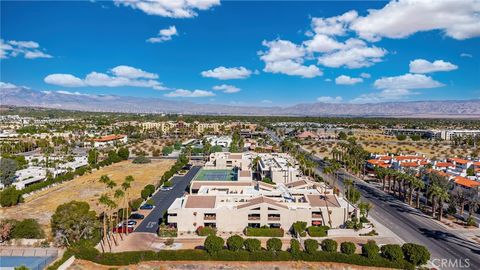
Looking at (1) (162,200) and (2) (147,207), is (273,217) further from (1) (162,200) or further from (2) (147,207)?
(1) (162,200)

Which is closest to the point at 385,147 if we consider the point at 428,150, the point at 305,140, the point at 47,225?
the point at 428,150

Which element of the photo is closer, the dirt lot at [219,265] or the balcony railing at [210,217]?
the dirt lot at [219,265]

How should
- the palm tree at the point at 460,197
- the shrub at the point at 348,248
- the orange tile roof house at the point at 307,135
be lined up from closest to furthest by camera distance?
the shrub at the point at 348,248 < the palm tree at the point at 460,197 < the orange tile roof house at the point at 307,135

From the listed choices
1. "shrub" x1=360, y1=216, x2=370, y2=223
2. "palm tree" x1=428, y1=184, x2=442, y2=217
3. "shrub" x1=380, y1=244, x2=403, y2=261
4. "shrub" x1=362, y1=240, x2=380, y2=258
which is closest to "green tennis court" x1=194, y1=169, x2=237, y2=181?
"shrub" x1=360, y1=216, x2=370, y2=223

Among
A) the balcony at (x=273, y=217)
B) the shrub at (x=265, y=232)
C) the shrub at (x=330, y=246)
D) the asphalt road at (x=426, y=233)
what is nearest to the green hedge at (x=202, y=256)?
the shrub at (x=330, y=246)

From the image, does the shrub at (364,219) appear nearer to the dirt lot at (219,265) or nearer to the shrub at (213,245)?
the dirt lot at (219,265)

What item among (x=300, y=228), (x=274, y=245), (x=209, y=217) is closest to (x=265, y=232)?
(x=300, y=228)

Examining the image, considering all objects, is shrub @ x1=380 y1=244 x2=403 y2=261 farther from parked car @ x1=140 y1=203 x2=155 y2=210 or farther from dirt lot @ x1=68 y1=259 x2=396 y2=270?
parked car @ x1=140 y1=203 x2=155 y2=210
